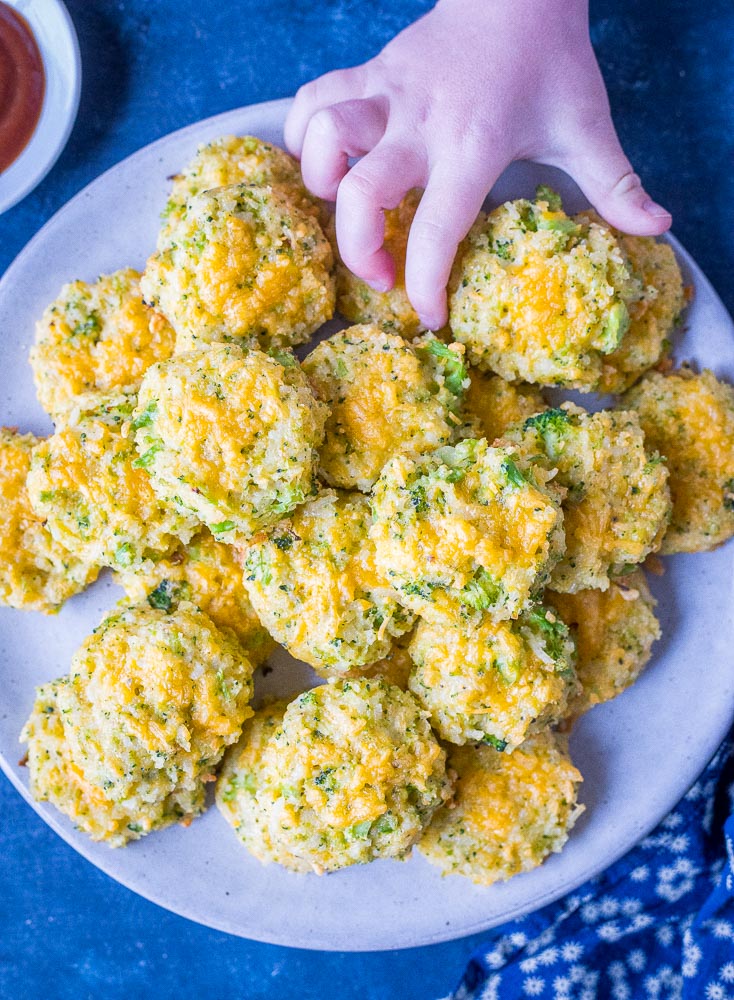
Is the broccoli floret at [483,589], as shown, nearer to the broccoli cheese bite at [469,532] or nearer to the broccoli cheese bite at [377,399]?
the broccoli cheese bite at [469,532]

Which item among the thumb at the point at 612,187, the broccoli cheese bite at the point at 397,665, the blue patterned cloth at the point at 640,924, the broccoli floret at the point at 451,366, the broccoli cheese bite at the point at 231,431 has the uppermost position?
the broccoli cheese bite at the point at 231,431

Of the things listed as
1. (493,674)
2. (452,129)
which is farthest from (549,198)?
(493,674)

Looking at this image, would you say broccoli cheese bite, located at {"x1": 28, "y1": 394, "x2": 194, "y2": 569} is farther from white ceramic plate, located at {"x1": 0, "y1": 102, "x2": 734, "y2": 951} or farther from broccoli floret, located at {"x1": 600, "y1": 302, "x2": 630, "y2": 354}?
broccoli floret, located at {"x1": 600, "y1": 302, "x2": 630, "y2": 354}

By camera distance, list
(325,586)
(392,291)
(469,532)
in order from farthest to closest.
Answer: (392,291) < (325,586) < (469,532)

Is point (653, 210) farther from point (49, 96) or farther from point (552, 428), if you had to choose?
point (49, 96)

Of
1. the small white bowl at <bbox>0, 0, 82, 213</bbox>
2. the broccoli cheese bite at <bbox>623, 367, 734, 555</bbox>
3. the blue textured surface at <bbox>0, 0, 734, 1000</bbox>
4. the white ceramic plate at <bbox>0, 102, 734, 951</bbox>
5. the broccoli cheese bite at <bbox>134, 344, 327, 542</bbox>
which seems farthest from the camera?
the blue textured surface at <bbox>0, 0, 734, 1000</bbox>

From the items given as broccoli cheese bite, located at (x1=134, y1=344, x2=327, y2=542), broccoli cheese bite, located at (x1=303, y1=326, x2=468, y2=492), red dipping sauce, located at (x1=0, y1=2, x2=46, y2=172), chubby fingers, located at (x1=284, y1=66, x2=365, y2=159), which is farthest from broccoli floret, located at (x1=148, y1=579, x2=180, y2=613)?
red dipping sauce, located at (x1=0, y1=2, x2=46, y2=172)

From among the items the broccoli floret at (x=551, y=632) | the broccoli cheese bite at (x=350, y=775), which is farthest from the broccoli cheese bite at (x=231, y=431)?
the broccoli floret at (x=551, y=632)
